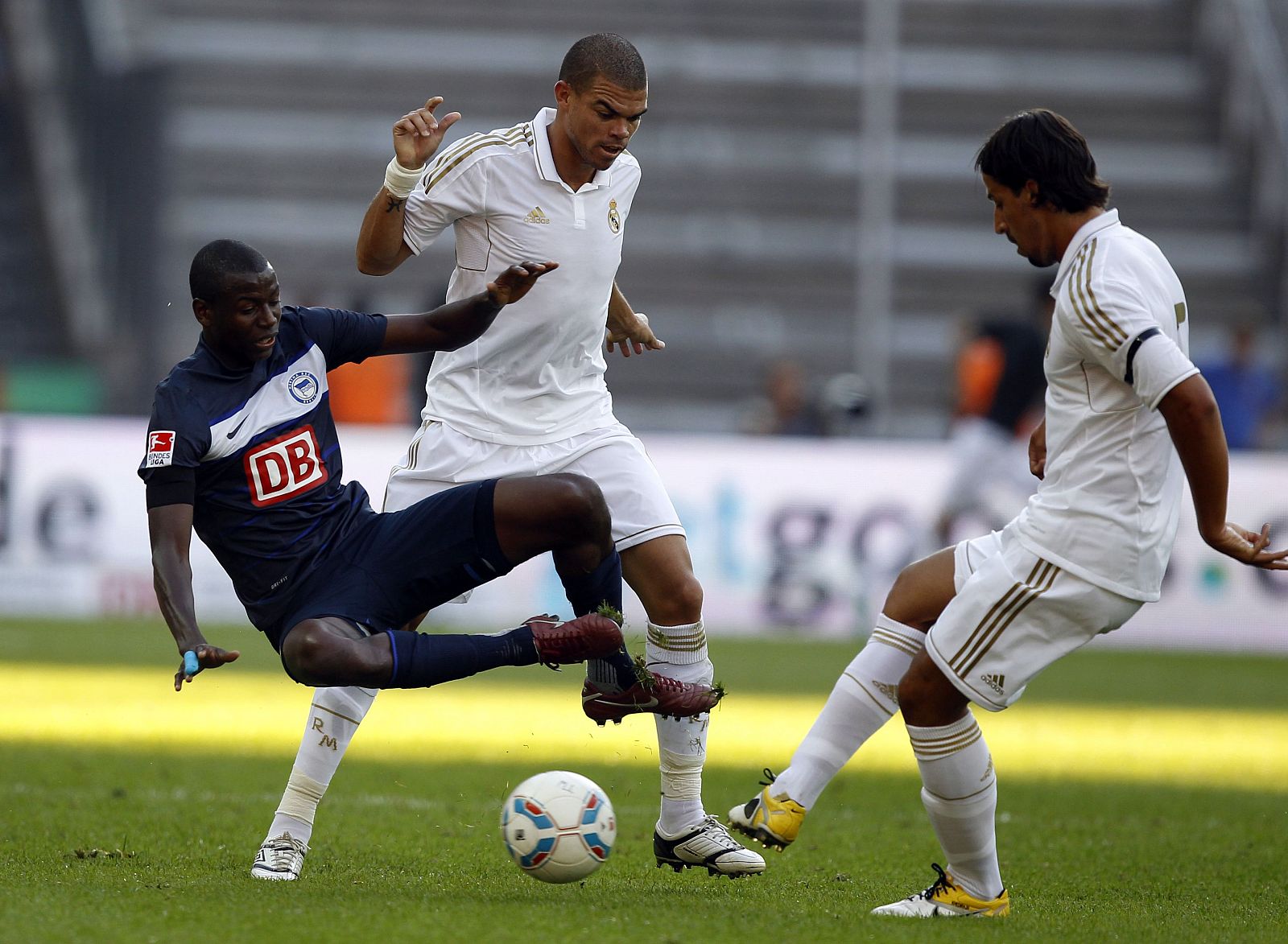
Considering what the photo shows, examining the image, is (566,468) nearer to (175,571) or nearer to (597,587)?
(597,587)

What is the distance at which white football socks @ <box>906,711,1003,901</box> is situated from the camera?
442 cm

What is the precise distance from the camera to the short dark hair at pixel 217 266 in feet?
15.5

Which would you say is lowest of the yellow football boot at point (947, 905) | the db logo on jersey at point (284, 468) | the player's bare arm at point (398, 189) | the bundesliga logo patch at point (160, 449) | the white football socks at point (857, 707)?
the yellow football boot at point (947, 905)

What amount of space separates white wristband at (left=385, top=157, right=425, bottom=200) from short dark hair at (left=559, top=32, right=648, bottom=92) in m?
0.55

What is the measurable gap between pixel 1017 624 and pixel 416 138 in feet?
7.60

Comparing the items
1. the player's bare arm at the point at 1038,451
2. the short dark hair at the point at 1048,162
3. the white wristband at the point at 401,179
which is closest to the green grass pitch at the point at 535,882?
the player's bare arm at the point at 1038,451

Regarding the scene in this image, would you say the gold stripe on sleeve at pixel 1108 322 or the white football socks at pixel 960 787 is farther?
the white football socks at pixel 960 787

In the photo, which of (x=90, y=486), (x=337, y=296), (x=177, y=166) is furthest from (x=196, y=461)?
(x=177, y=166)

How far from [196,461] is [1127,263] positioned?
8.38 feet

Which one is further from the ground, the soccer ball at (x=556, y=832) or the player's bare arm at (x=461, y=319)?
the player's bare arm at (x=461, y=319)

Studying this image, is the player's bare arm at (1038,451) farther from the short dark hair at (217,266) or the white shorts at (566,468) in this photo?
the short dark hair at (217,266)

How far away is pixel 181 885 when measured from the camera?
179 inches

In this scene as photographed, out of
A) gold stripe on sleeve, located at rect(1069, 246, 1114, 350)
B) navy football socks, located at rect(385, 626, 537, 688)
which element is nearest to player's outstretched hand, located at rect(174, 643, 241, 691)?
navy football socks, located at rect(385, 626, 537, 688)

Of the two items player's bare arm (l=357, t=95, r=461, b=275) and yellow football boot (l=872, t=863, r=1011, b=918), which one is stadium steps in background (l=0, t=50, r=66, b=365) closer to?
player's bare arm (l=357, t=95, r=461, b=275)
